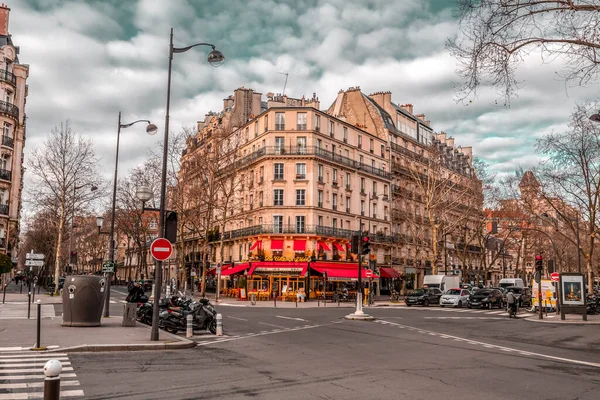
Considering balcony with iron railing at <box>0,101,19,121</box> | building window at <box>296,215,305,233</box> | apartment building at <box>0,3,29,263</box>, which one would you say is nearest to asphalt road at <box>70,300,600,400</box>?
building window at <box>296,215,305,233</box>

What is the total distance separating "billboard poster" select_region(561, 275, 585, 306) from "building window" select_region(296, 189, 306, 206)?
81.3 feet

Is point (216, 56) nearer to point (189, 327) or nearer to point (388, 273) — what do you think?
point (189, 327)

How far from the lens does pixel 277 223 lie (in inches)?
1897

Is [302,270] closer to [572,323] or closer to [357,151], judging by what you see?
[357,151]

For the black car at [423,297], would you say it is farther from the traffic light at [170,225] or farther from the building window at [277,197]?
the traffic light at [170,225]

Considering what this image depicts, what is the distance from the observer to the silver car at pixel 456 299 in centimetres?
3878

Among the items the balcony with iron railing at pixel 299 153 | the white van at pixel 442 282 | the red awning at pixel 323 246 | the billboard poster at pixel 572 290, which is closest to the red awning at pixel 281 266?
the red awning at pixel 323 246

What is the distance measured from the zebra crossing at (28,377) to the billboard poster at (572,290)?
25.7 metres

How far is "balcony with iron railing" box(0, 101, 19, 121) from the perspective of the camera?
42.5 metres

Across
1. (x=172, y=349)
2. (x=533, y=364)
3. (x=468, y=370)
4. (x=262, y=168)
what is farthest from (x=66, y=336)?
(x=262, y=168)

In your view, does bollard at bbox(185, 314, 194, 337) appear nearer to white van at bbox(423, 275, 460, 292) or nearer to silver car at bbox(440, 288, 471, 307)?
silver car at bbox(440, 288, 471, 307)

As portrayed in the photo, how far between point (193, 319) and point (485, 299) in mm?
26599

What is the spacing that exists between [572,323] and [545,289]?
730 centimetres

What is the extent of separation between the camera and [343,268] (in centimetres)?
4688
